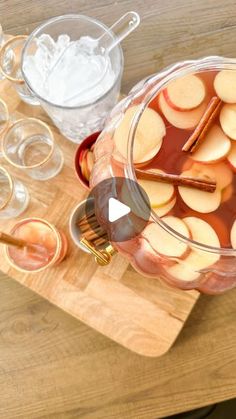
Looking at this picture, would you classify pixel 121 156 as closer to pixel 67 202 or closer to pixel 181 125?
pixel 181 125

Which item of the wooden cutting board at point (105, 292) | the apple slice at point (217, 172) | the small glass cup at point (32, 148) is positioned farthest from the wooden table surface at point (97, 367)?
the apple slice at point (217, 172)

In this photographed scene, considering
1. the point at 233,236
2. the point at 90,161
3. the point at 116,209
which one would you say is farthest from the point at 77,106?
the point at 233,236

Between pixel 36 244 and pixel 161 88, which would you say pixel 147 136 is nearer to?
pixel 161 88

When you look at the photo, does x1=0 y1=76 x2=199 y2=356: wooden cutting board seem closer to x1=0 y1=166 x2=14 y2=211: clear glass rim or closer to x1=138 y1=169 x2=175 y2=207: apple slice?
x1=0 y1=166 x2=14 y2=211: clear glass rim

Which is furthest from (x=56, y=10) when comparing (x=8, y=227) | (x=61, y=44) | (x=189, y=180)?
(x=189, y=180)

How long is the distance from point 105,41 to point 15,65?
0.58 ft

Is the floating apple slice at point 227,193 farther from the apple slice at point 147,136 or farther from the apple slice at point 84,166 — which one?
the apple slice at point 84,166

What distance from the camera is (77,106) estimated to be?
0.67m

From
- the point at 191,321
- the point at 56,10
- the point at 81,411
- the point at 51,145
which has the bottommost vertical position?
the point at 81,411

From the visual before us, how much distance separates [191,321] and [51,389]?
23 cm

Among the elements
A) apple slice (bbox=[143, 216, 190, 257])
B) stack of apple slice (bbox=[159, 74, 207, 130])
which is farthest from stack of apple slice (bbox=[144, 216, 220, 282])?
stack of apple slice (bbox=[159, 74, 207, 130])

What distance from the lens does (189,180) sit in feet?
1.64

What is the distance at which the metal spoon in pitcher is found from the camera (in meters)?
0.69

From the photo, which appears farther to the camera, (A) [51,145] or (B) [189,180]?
(A) [51,145]
